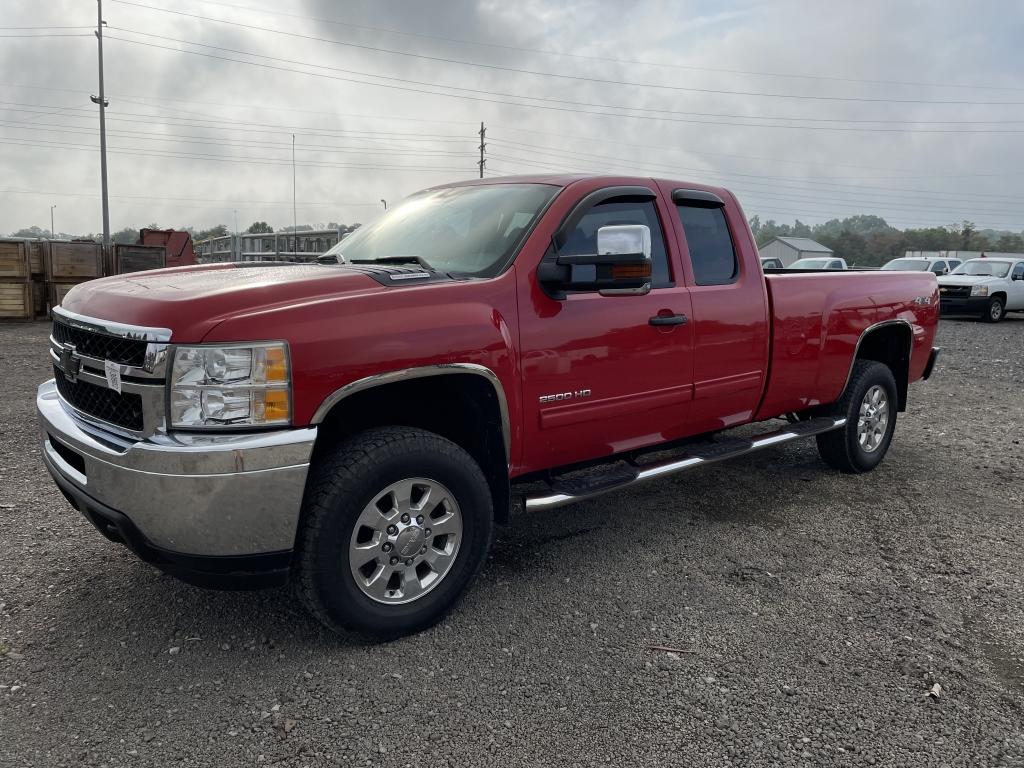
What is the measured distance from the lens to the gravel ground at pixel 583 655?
8.36 feet

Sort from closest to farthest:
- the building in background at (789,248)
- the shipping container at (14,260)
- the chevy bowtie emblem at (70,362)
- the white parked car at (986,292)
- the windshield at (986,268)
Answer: the chevy bowtie emblem at (70,362) < the shipping container at (14,260) < the white parked car at (986,292) < the windshield at (986,268) < the building in background at (789,248)

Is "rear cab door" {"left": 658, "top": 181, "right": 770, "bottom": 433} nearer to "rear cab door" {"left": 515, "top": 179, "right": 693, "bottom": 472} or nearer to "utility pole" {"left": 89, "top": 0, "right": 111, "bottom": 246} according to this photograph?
"rear cab door" {"left": 515, "top": 179, "right": 693, "bottom": 472}

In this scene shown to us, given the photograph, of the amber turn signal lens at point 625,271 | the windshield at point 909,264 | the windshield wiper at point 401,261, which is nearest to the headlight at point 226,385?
the windshield wiper at point 401,261

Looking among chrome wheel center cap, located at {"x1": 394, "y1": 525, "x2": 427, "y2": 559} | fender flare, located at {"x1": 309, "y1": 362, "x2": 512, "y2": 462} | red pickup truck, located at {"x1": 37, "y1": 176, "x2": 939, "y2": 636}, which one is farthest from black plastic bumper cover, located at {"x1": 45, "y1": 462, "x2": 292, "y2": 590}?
fender flare, located at {"x1": 309, "y1": 362, "x2": 512, "y2": 462}

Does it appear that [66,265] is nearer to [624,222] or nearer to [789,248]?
[624,222]

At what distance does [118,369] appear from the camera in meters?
2.80

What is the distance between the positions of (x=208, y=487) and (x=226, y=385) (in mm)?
351

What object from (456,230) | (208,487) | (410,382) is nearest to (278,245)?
(456,230)

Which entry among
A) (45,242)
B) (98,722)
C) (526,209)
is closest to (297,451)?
(98,722)

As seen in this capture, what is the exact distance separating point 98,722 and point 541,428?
2.00 metres

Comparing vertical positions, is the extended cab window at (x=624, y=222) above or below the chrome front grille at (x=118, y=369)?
above

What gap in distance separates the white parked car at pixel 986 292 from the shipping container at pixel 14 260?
21.9 metres

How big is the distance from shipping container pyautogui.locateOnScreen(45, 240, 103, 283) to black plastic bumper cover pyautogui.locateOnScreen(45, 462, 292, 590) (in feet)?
47.8

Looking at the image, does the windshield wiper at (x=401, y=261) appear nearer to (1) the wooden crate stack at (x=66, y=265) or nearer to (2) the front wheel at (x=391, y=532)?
(2) the front wheel at (x=391, y=532)
